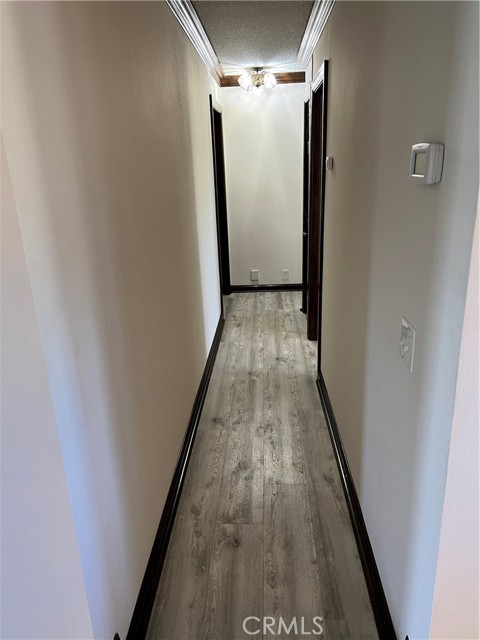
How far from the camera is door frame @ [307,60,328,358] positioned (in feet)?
8.92

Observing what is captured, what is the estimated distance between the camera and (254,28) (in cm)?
305

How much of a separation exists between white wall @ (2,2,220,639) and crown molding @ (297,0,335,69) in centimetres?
Answer: 88

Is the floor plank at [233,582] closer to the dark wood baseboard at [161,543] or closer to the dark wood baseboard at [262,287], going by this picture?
the dark wood baseboard at [161,543]

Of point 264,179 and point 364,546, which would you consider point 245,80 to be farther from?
point 364,546

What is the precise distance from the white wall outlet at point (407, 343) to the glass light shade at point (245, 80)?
406cm

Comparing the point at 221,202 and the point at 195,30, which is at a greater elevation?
the point at 195,30

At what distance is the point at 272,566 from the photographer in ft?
5.91

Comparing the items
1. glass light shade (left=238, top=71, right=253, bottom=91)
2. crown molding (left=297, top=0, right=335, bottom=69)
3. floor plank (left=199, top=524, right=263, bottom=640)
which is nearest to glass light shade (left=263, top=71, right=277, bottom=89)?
glass light shade (left=238, top=71, right=253, bottom=91)

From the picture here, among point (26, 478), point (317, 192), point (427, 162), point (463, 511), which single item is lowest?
point (463, 511)

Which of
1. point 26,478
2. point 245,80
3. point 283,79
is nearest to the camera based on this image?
point 26,478

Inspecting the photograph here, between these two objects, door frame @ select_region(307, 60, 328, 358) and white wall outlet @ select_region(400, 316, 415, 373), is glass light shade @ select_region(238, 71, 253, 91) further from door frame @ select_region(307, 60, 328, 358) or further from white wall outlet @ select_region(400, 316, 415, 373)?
white wall outlet @ select_region(400, 316, 415, 373)

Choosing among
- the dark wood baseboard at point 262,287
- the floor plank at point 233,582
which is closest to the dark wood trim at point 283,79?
the dark wood baseboard at point 262,287

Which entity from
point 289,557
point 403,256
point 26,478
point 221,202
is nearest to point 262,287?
point 221,202

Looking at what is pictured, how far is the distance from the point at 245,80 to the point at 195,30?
1742 millimetres
